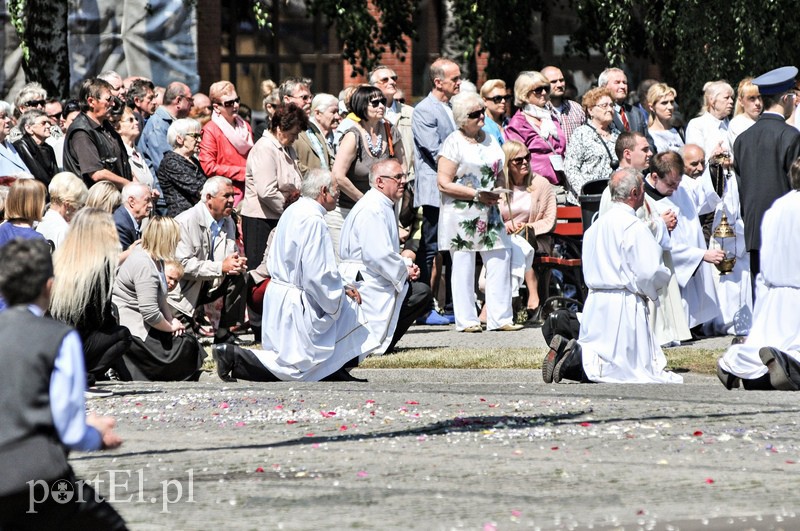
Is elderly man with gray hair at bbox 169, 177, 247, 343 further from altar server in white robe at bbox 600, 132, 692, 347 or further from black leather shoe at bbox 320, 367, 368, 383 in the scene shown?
altar server in white robe at bbox 600, 132, 692, 347

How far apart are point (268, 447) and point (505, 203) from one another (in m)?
6.93

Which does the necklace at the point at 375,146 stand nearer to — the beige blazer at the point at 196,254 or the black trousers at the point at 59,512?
the beige blazer at the point at 196,254

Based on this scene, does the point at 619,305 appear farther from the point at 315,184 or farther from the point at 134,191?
the point at 134,191

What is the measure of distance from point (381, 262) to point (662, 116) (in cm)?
404

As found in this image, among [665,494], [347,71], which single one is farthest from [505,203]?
[347,71]

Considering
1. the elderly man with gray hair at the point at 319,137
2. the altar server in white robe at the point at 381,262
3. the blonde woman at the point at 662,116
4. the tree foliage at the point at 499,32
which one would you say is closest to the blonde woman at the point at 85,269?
the altar server in white robe at the point at 381,262

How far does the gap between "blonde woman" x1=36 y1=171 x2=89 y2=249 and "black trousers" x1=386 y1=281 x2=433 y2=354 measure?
8.92ft

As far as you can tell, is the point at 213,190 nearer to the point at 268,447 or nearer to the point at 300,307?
the point at 300,307

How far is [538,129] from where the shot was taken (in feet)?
50.2

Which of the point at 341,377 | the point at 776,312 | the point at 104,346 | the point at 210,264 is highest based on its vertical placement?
the point at 210,264

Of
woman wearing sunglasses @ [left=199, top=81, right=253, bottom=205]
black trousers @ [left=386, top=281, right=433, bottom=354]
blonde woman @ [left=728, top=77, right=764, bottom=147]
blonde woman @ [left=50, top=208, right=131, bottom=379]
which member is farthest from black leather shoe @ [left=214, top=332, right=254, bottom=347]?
blonde woman @ [left=728, top=77, right=764, bottom=147]

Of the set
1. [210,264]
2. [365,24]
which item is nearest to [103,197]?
[210,264]

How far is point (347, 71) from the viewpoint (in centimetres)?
2719

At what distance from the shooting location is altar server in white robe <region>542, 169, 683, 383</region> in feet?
36.7
